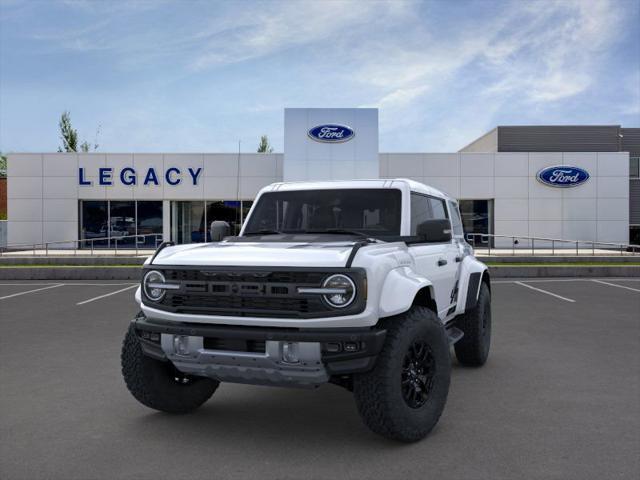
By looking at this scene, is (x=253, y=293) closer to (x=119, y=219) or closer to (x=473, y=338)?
(x=473, y=338)

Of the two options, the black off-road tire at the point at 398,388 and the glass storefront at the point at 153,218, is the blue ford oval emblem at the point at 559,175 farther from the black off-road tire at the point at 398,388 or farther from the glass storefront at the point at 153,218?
the black off-road tire at the point at 398,388

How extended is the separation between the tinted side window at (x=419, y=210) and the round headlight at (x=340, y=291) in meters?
1.53

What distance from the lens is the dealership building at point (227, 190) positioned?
28.8 metres

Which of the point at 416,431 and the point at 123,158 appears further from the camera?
the point at 123,158

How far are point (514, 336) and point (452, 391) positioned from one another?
3.26m

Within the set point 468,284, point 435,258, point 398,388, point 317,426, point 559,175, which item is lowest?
point 317,426

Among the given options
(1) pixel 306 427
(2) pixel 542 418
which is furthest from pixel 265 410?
(2) pixel 542 418

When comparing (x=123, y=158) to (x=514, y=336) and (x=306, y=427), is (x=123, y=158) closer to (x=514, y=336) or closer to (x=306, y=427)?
(x=514, y=336)

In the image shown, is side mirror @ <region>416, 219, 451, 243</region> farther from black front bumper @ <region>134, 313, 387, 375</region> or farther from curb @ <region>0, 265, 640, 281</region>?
curb @ <region>0, 265, 640, 281</region>

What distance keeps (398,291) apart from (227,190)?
2563cm

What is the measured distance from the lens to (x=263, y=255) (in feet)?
12.9

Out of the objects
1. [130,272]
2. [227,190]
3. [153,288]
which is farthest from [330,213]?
[227,190]

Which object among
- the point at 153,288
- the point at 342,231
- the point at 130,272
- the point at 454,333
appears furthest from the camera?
the point at 130,272

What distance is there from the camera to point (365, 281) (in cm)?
369
